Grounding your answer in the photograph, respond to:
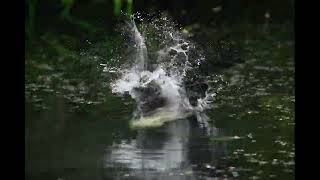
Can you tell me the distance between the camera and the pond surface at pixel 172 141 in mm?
1754

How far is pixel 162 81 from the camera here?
220 centimetres

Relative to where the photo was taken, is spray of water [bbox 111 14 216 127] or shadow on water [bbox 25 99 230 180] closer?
shadow on water [bbox 25 99 230 180]

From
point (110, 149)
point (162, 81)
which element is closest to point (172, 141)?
point (110, 149)

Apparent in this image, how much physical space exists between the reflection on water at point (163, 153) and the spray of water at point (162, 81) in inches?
2.6

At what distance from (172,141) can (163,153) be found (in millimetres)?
77

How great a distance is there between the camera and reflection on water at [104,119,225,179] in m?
1.74

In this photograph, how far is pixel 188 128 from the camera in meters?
2.02

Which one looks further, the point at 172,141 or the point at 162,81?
the point at 162,81

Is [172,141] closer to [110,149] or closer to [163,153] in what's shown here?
[163,153]

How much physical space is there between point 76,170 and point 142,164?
183 millimetres

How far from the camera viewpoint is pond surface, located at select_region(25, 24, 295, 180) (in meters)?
1.75

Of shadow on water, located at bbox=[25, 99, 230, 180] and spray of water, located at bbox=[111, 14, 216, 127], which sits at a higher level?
spray of water, located at bbox=[111, 14, 216, 127]
